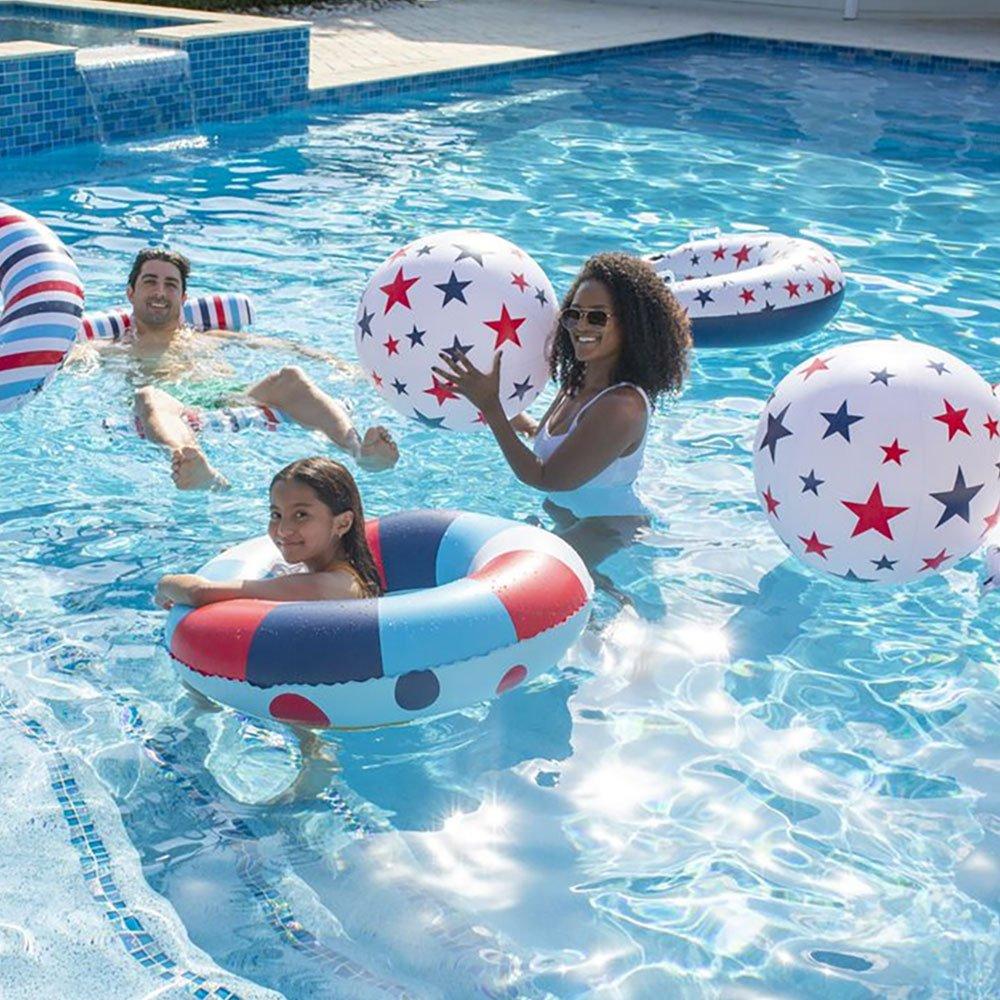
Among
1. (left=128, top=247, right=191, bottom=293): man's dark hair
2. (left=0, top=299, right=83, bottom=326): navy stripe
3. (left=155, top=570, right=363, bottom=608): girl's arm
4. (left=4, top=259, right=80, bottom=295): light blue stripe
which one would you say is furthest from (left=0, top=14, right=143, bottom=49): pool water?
(left=155, top=570, right=363, bottom=608): girl's arm

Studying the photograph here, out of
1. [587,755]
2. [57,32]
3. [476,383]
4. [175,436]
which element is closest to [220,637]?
[587,755]

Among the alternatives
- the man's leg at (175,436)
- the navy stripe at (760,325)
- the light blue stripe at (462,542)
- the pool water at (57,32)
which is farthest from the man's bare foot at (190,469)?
the pool water at (57,32)

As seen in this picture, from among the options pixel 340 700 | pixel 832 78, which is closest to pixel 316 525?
pixel 340 700

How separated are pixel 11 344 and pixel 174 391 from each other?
3.74 feet

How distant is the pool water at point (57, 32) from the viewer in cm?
1375

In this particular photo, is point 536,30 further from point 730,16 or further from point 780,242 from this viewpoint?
point 780,242

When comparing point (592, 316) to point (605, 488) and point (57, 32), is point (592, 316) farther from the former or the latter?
point (57, 32)

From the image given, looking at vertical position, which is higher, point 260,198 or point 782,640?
point 260,198

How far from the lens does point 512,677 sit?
385cm

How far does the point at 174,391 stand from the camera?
253 inches

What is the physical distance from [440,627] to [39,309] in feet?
8.19

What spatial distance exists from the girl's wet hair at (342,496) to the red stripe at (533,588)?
351 mm

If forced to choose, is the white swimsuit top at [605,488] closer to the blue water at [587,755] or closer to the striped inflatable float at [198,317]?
the blue water at [587,755]

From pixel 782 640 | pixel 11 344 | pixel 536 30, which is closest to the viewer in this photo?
pixel 782 640
